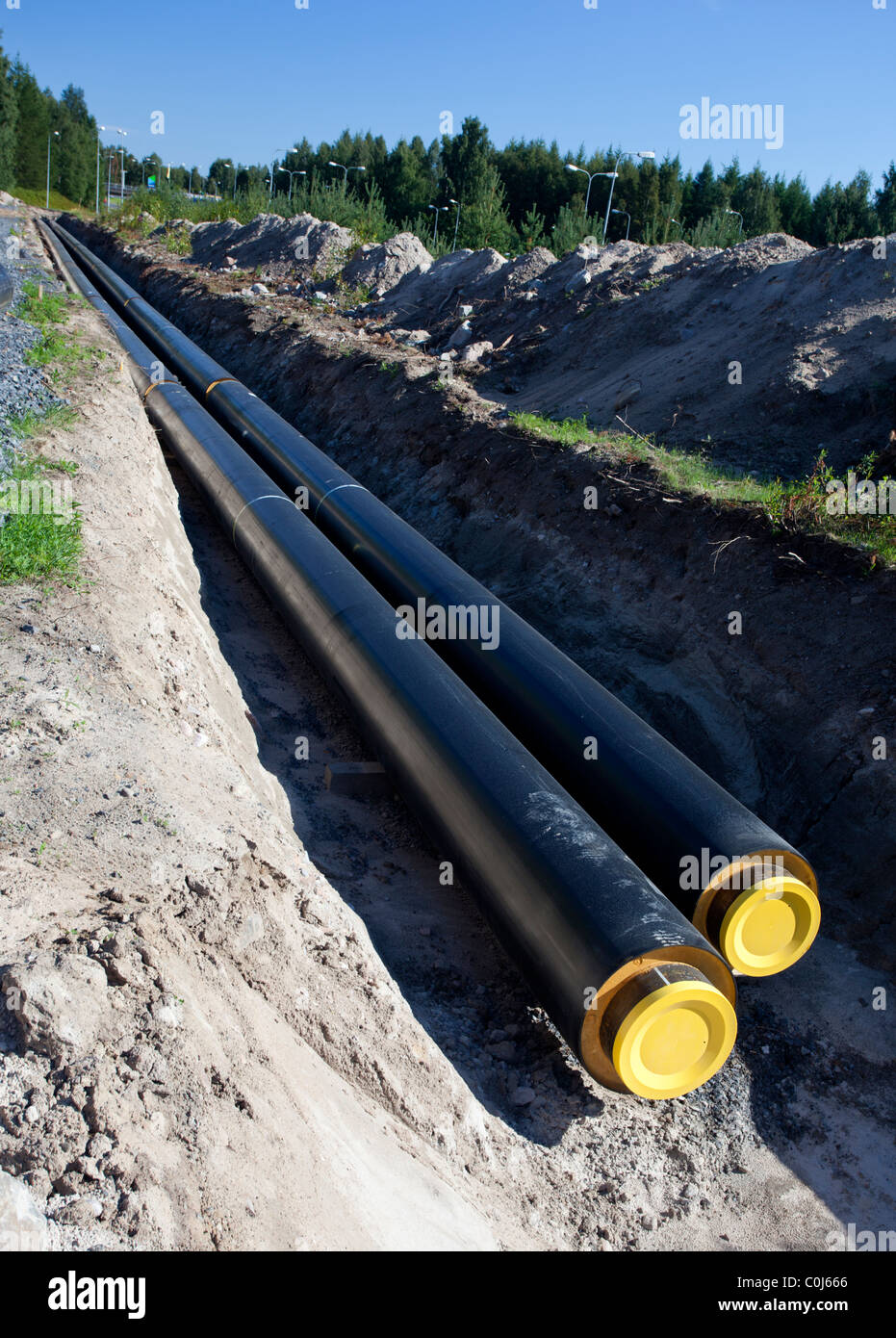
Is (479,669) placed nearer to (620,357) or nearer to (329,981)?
(329,981)

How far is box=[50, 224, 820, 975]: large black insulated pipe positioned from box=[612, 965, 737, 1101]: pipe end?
2.19 ft

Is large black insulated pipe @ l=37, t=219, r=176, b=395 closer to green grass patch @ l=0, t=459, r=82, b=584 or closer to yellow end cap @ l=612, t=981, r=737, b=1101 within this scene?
green grass patch @ l=0, t=459, r=82, b=584

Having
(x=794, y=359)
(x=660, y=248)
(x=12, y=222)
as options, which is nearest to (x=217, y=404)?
(x=794, y=359)

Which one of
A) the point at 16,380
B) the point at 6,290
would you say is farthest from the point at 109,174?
the point at 16,380

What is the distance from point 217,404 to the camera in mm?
13219

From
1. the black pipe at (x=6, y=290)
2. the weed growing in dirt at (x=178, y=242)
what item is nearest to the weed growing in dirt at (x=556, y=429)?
the black pipe at (x=6, y=290)

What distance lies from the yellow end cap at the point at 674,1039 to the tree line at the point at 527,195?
81.5ft

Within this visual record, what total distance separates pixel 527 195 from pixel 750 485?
5017 centimetres

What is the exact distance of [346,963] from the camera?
171 inches

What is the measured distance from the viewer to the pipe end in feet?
12.5

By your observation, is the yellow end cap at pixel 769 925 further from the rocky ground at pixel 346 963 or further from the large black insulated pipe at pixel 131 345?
the large black insulated pipe at pixel 131 345

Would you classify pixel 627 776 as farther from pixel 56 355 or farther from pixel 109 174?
pixel 109 174

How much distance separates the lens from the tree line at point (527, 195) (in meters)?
31.2

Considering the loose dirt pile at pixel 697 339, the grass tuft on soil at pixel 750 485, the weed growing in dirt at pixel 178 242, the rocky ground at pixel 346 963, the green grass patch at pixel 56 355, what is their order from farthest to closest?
1. the weed growing in dirt at pixel 178 242
2. the green grass patch at pixel 56 355
3. the loose dirt pile at pixel 697 339
4. the grass tuft on soil at pixel 750 485
5. the rocky ground at pixel 346 963
